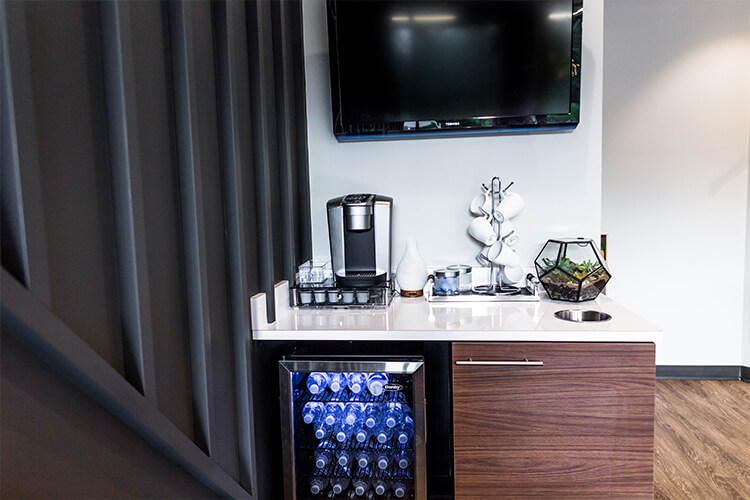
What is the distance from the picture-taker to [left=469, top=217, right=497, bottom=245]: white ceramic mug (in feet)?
6.58

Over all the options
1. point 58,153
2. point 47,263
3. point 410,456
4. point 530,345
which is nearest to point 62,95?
point 58,153

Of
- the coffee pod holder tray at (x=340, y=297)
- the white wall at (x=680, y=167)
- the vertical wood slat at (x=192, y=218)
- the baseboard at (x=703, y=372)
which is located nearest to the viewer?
the vertical wood slat at (x=192, y=218)

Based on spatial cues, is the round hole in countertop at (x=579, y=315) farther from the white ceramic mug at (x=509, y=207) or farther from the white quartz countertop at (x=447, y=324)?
the white ceramic mug at (x=509, y=207)

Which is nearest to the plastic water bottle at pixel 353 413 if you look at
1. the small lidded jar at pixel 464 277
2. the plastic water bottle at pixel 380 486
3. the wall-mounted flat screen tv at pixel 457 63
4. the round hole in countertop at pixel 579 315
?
the plastic water bottle at pixel 380 486

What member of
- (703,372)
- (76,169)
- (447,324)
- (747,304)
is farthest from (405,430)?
(747,304)

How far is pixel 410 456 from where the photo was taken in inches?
63.9

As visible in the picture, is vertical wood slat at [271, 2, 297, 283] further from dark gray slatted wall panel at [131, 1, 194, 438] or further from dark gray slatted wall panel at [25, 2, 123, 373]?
dark gray slatted wall panel at [25, 2, 123, 373]

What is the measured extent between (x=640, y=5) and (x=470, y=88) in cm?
199

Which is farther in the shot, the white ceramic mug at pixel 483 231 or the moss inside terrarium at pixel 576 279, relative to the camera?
the white ceramic mug at pixel 483 231

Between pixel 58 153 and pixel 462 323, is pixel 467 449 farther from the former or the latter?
pixel 58 153

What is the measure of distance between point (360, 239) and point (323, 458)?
0.81 meters

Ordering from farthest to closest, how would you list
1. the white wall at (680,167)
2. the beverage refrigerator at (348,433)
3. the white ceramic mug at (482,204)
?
the white wall at (680,167), the white ceramic mug at (482,204), the beverage refrigerator at (348,433)

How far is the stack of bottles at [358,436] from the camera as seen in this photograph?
160 centimetres

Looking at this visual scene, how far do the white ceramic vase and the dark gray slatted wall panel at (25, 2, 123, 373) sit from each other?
119 cm
